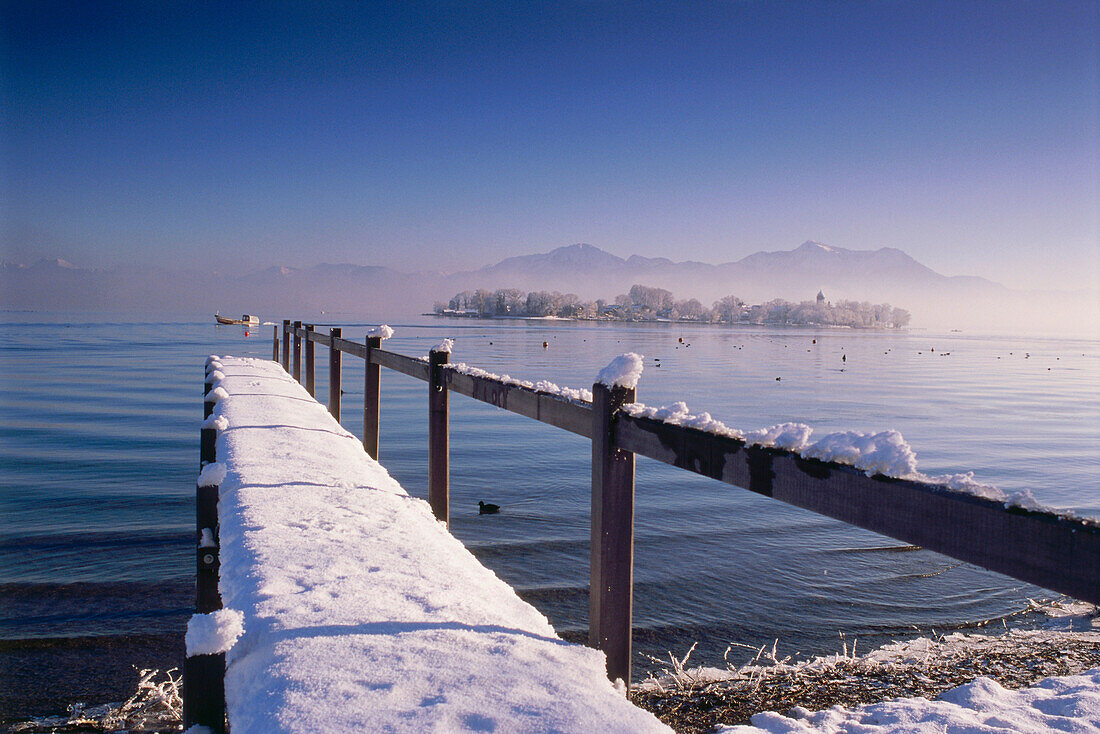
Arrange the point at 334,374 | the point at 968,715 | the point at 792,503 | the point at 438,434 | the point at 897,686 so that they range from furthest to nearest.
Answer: the point at 334,374, the point at 438,434, the point at 897,686, the point at 968,715, the point at 792,503

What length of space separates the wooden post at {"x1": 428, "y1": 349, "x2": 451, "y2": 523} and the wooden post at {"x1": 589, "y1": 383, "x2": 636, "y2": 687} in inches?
115

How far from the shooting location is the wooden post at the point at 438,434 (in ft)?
19.4

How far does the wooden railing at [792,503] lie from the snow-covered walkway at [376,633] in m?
0.41

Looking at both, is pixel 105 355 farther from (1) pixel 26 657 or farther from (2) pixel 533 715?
(2) pixel 533 715

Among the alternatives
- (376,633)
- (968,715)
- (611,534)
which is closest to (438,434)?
(611,534)

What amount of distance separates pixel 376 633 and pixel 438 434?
3383 mm

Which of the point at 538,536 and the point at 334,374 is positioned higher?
the point at 334,374

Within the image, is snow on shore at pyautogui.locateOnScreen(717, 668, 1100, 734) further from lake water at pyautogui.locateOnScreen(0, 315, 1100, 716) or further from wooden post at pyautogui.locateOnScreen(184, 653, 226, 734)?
wooden post at pyautogui.locateOnScreen(184, 653, 226, 734)

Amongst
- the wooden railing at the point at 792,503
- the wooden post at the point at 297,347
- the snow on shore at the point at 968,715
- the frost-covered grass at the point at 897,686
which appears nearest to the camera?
the wooden railing at the point at 792,503

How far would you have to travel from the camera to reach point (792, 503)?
2.08m

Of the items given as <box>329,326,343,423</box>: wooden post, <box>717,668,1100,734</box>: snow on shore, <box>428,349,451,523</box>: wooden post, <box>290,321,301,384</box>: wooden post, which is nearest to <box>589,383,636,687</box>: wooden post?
<box>717,668,1100,734</box>: snow on shore

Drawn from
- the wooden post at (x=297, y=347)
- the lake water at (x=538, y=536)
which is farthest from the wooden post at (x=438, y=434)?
the wooden post at (x=297, y=347)

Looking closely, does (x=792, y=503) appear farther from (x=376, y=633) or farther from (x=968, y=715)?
(x=968, y=715)

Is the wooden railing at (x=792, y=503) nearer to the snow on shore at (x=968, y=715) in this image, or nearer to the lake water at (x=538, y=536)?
the snow on shore at (x=968, y=715)
